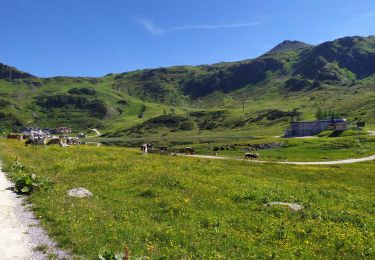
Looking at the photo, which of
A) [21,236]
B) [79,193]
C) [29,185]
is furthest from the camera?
[29,185]

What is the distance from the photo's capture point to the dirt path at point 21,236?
1736 cm

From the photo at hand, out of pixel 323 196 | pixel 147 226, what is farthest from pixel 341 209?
pixel 147 226

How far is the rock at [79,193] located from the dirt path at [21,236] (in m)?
3.53

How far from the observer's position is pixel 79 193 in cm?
2981

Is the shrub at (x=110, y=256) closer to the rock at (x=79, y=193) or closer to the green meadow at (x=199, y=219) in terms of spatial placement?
the green meadow at (x=199, y=219)

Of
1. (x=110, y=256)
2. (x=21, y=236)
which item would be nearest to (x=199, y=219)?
(x=110, y=256)

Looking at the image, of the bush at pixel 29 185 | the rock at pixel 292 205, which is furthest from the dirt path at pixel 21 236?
the rock at pixel 292 205

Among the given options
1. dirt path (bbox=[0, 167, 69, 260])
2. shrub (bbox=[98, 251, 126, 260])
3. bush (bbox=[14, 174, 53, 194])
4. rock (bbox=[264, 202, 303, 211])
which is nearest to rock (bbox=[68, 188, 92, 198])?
bush (bbox=[14, 174, 53, 194])

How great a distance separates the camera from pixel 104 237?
19.2m

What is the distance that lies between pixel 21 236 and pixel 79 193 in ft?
32.8

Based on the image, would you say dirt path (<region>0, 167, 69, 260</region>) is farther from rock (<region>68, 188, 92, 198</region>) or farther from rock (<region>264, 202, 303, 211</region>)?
rock (<region>264, 202, 303, 211</region>)

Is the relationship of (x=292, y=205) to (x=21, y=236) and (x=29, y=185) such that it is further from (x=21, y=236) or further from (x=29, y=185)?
(x=29, y=185)

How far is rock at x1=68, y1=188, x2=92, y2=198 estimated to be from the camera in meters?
29.2

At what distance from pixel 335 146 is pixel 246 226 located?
4869 inches
